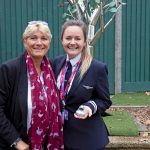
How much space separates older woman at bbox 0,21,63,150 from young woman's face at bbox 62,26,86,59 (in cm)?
19

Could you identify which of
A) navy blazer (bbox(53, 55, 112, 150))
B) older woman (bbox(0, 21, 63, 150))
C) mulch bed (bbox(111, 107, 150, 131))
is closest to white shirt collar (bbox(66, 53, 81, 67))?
navy blazer (bbox(53, 55, 112, 150))

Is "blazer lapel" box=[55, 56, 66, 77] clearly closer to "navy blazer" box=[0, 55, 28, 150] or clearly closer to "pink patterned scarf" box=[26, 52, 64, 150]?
"pink patterned scarf" box=[26, 52, 64, 150]

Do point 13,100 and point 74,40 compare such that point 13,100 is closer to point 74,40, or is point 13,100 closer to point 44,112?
point 44,112

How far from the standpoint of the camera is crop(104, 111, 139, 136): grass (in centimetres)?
534

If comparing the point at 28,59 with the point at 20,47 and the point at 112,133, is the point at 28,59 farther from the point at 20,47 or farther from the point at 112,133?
the point at 20,47

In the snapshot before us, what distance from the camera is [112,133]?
5.32m

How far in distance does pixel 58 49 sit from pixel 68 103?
5.16m

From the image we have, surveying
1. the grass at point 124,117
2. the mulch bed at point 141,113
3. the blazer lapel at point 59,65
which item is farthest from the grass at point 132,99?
the blazer lapel at point 59,65

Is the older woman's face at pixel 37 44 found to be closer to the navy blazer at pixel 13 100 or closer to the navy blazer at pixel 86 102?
the navy blazer at pixel 13 100

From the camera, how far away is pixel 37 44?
3.04 m

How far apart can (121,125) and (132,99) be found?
235 cm

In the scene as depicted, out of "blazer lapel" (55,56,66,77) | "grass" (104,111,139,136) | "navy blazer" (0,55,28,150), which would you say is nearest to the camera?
"navy blazer" (0,55,28,150)

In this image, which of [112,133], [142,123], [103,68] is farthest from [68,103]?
[142,123]

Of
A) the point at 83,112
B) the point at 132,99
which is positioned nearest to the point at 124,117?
the point at 132,99
